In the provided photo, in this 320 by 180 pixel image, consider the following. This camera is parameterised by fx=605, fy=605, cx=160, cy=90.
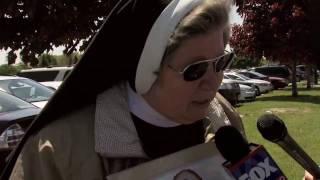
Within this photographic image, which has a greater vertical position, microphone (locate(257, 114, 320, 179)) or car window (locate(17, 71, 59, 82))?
microphone (locate(257, 114, 320, 179))

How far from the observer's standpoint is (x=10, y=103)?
6980mm

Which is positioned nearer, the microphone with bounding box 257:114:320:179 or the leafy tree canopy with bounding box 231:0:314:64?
the microphone with bounding box 257:114:320:179

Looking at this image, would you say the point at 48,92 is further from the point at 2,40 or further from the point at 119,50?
the point at 119,50

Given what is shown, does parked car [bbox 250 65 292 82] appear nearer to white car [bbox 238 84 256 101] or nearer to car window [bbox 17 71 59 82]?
white car [bbox 238 84 256 101]

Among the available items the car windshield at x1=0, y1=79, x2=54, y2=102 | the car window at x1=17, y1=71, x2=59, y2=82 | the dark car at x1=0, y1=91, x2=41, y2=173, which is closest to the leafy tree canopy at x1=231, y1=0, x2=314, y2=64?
the car window at x1=17, y1=71, x2=59, y2=82

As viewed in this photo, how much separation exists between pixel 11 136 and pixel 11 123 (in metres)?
0.16

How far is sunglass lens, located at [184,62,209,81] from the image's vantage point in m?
1.70

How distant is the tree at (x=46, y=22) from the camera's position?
3.80m

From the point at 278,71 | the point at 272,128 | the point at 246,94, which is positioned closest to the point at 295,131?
the point at 272,128

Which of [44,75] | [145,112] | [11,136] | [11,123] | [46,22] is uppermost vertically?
[46,22]

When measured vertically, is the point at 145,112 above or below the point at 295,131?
above

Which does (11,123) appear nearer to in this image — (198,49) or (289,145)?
(198,49)

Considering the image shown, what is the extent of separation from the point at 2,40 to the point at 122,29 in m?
2.48

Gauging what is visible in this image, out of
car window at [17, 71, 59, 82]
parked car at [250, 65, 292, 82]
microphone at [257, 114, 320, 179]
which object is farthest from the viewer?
parked car at [250, 65, 292, 82]
